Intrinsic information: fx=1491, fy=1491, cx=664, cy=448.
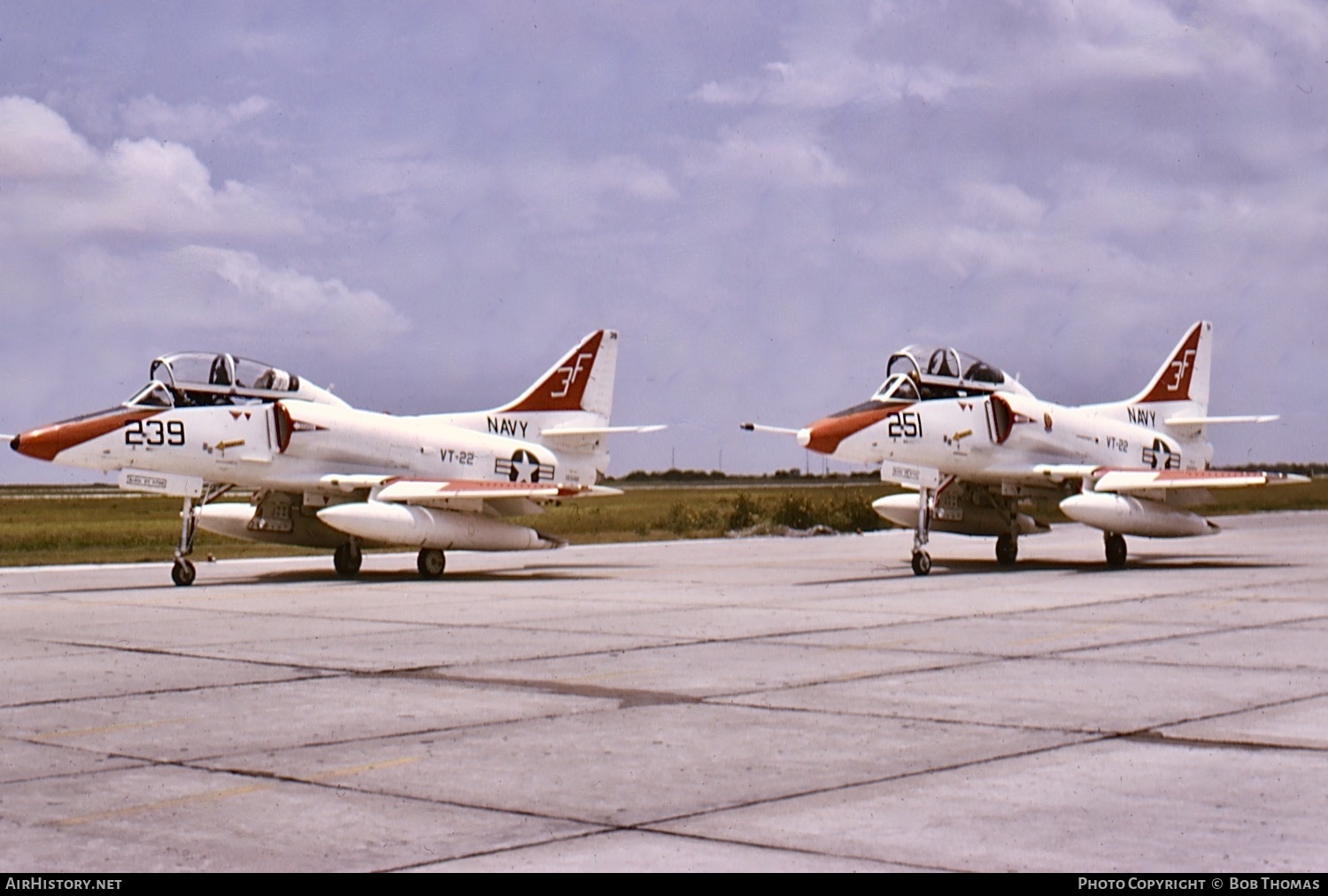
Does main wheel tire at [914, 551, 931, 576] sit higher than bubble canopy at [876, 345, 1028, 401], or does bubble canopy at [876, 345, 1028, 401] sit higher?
bubble canopy at [876, 345, 1028, 401]

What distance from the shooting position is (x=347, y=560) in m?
23.3

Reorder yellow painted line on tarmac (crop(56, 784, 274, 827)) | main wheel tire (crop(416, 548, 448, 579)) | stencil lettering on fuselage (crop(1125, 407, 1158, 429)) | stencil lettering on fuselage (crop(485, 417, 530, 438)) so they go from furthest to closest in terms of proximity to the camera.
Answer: stencil lettering on fuselage (crop(1125, 407, 1158, 429)) → stencil lettering on fuselage (crop(485, 417, 530, 438)) → main wheel tire (crop(416, 548, 448, 579)) → yellow painted line on tarmac (crop(56, 784, 274, 827))

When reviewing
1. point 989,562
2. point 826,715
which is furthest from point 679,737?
point 989,562

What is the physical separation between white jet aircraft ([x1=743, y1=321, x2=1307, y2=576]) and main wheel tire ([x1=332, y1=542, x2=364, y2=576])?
6.49 meters

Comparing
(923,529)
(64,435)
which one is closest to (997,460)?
(923,529)

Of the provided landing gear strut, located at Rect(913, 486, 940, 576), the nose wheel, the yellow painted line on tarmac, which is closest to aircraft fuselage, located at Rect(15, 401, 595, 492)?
the nose wheel

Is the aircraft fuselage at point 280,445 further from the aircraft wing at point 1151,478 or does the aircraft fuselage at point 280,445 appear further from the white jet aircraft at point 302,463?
the aircraft wing at point 1151,478

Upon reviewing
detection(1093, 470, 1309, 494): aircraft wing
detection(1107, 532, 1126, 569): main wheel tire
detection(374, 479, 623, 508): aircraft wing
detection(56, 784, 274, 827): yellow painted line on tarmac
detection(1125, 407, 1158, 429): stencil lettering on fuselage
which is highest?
detection(1125, 407, 1158, 429): stencil lettering on fuselage

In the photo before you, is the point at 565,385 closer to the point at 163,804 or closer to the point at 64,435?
the point at 64,435

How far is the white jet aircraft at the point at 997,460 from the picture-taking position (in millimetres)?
22844

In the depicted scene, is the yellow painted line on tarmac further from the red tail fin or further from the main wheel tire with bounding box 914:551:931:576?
the red tail fin

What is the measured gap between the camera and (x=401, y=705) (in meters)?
9.79

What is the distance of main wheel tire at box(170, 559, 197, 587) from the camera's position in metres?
21.1
